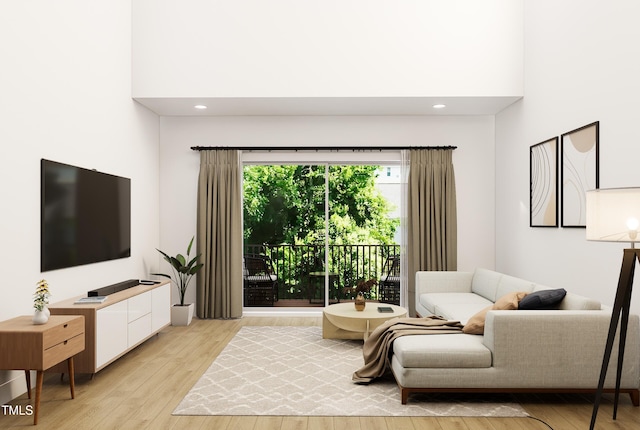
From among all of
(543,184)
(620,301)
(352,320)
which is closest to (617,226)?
(620,301)

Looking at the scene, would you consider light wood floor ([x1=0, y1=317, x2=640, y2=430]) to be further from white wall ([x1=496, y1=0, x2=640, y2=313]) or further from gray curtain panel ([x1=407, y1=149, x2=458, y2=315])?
gray curtain panel ([x1=407, y1=149, x2=458, y2=315])

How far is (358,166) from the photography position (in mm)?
6891

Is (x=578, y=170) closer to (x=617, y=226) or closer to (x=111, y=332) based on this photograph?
(x=617, y=226)

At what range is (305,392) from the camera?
12.2ft

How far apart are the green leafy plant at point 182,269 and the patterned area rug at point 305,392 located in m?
1.60

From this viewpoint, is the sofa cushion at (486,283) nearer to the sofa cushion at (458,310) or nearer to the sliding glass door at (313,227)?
the sofa cushion at (458,310)

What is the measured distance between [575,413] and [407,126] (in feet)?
14.2

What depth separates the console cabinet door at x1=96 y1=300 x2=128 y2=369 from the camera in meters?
3.92

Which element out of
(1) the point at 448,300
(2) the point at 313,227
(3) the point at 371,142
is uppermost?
(3) the point at 371,142

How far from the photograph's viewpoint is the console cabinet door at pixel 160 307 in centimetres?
515

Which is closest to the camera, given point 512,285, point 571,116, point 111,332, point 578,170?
point 111,332

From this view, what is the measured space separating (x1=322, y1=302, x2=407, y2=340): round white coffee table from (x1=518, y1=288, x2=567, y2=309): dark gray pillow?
153cm

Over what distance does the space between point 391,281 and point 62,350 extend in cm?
455

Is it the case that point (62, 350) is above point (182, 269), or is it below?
below
